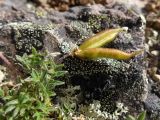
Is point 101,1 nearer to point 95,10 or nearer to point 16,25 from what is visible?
point 95,10

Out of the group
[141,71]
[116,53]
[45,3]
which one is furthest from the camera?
[45,3]

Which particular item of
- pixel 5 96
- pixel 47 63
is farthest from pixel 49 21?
pixel 5 96

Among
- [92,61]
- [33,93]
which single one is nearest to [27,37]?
[92,61]

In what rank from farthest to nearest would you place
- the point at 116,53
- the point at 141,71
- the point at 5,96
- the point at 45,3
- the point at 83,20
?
the point at 45,3, the point at 83,20, the point at 141,71, the point at 116,53, the point at 5,96

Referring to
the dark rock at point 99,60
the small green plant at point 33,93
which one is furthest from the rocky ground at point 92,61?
the small green plant at point 33,93

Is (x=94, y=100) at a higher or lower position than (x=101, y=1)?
lower

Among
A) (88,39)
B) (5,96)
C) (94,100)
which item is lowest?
(94,100)
